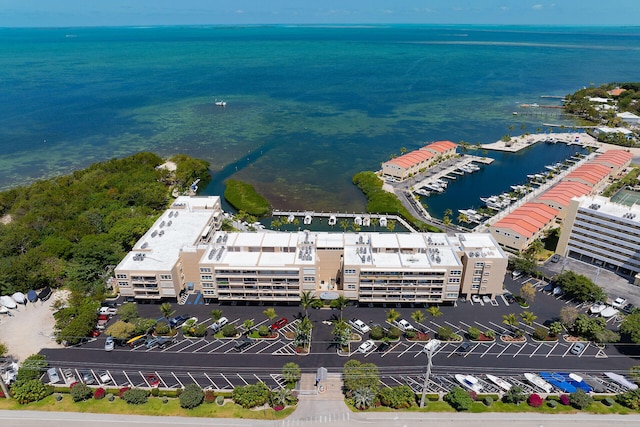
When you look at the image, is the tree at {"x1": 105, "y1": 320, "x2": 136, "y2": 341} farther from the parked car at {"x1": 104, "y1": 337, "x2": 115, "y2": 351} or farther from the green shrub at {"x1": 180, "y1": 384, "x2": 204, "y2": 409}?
the green shrub at {"x1": 180, "y1": 384, "x2": 204, "y2": 409}

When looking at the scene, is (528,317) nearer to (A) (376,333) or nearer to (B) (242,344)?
(A) (376,333)

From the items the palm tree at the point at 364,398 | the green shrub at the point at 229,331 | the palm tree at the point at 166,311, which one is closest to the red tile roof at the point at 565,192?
the palm tree at the point at 364,398

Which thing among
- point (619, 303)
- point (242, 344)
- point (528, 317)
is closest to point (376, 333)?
point (242, 344)

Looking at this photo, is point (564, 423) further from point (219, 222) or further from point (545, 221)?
point (219, 222)

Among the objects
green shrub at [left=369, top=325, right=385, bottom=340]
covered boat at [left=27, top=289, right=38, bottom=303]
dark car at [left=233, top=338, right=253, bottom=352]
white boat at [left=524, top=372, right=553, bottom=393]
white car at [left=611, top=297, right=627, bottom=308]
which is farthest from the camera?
covered boat at [left=27, top=289, right=38, bottom=303]

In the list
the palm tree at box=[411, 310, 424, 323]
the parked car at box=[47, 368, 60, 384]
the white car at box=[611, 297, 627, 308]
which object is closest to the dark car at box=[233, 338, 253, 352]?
the parked car at box=[47, 368, 60, 384]
